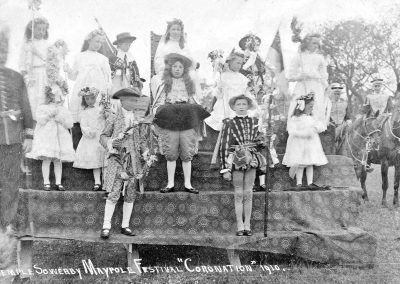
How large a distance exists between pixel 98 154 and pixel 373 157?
7.05 meters

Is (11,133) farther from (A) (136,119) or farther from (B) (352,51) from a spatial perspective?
(B) (352,51)

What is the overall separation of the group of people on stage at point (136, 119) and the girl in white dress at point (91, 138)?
1 centimetres

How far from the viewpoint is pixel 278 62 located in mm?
7773

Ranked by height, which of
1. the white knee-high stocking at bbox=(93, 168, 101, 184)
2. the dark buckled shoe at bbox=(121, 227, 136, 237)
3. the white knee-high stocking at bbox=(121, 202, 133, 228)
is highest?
the white knee-high stocking at bbox=(93, 168, 101, 184)

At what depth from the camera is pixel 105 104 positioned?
6004 millimetres

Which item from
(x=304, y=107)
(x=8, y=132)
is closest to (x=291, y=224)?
(x=304, y=107)

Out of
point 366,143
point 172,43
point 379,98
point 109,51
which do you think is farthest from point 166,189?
point 379,98

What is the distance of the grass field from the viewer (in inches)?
191

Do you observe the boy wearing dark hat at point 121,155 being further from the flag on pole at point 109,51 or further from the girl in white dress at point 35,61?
the flag on pole at point 109,51

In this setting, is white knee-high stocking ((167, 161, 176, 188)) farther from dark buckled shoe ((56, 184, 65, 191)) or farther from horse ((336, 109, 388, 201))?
horse ((336, 109, 388, 201))

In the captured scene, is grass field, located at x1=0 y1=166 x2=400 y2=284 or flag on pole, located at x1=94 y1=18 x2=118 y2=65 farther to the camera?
flag on pole, located at x1=94 y1=18 x2=118 y2=65

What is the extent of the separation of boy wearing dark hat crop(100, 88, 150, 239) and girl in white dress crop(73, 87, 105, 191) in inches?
24.9

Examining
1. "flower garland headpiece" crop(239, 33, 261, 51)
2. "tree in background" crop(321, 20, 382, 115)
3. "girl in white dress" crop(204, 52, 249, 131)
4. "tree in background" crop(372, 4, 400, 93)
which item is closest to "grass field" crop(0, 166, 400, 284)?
"girl in white dress" crop(204, 52, 249, 131)

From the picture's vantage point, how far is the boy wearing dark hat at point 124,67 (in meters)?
7.26
